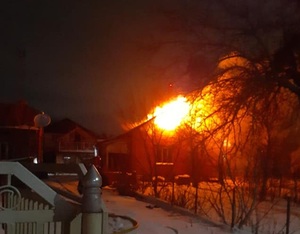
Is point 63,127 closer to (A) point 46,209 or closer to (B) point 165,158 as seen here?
(B) point 165,158

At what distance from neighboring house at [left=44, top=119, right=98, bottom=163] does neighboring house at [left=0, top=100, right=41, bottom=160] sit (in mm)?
23566

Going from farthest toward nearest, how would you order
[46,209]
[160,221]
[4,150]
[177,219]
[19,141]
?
[4,150] < [19,141] < [177,219] < [160,221] < [46,209]

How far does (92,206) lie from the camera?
3768 mm

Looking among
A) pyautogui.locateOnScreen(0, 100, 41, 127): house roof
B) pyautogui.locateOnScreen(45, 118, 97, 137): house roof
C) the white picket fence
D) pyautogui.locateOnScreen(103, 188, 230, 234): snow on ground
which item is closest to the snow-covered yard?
pyautogui.locateOnScreen(103, 188, 230, 234): snow on ground

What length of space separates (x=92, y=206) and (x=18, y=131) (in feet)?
92.6

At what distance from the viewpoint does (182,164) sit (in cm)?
3116

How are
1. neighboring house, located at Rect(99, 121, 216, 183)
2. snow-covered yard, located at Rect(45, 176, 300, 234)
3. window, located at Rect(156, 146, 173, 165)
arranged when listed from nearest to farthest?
snow-covered yard, located at Rect(45, 176, 300, 234), neighboring house, located at Rect(99, 121, 216, 183), window, located at Rect(156, 146, 173, 165)

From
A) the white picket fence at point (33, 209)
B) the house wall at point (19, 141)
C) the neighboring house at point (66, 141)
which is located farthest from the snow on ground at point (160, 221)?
the neighboring house at point (66, 141)

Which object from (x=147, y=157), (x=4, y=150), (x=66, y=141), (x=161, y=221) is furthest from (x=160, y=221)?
(x=66, y=141)

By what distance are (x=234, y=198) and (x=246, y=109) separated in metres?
2.93

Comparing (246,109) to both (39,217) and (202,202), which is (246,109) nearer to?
(202,202)

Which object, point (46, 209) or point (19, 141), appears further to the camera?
point (19, 141)

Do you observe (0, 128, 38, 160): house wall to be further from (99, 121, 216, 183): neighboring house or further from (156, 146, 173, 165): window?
(156, 146, 173, 165): window

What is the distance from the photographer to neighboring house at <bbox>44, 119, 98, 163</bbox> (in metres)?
58.5
